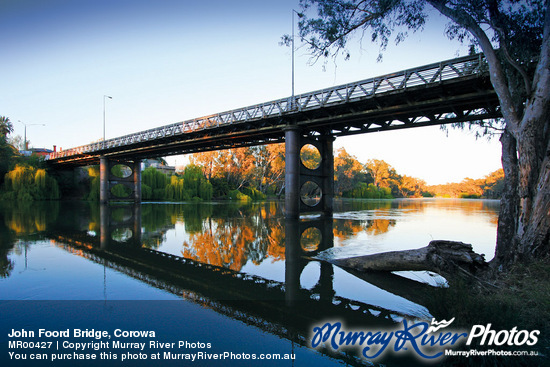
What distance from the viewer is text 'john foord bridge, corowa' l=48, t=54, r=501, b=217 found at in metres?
14.6

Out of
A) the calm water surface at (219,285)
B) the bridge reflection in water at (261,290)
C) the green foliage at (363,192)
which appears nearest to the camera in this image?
the calm water surface at (219,285)

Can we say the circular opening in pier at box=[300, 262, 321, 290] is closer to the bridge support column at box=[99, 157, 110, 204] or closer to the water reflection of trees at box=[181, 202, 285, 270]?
the water reflection of trees at box=[181, 202, 285, 270]

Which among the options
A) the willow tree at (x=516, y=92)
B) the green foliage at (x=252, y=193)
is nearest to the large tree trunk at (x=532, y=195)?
the willow tree at (x=516, y=92)

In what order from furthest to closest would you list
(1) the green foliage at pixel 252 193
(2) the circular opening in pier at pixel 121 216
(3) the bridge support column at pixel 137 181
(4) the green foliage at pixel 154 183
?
(1) the green foliage at pixel 252 193 → (4) the green foliage at pixel 154 183 → (3) the bridge support column at pixel 137 181 → (2) the circular opening in pier at pixel 121 216

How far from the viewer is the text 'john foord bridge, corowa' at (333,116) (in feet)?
48.0

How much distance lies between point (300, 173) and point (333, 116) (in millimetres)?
5213

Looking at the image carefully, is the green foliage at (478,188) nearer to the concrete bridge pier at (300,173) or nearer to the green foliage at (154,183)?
the concrete bridge pier at (300,173)

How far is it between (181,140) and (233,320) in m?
30.2

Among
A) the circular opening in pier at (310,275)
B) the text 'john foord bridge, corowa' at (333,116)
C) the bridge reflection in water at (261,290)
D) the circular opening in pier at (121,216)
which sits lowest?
the circular opening in pier at (310,275)

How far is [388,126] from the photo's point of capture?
20734mm

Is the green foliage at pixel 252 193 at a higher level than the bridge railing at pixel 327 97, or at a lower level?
lower

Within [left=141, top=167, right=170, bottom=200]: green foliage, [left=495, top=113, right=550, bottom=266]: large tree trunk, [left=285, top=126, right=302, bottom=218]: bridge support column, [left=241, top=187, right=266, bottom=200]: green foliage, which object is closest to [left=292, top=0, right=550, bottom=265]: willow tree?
[left=495, top=113, right=550, bottom=266]: large tree trunk

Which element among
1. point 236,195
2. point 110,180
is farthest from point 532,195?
point 236,195

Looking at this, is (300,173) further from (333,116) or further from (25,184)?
(25,184)
